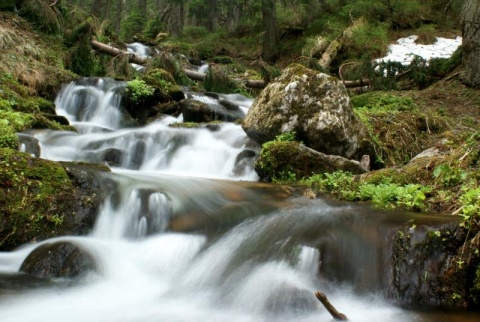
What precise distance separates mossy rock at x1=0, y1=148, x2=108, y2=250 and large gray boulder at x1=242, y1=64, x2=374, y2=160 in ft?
12.6

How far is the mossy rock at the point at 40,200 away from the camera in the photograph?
4871 millimetres

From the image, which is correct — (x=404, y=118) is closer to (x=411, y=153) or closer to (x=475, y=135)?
(x=411, y=153)

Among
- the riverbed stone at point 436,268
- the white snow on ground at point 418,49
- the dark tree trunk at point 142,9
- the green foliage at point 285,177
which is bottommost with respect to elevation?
the riverbed stone at point 436,268

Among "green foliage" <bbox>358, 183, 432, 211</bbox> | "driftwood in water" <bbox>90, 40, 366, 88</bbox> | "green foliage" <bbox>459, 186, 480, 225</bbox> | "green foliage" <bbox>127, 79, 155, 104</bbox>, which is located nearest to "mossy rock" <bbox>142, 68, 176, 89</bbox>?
"green foliage" <bbox>127, 79, 155, 104</bbox>

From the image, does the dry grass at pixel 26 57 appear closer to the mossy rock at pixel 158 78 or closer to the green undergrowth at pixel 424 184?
the mossy rock at pixel 158 78

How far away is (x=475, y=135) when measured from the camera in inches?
234

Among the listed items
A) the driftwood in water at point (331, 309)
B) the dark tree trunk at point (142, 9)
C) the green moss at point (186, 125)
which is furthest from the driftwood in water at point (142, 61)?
the dark tree trunk at point (142, 9)

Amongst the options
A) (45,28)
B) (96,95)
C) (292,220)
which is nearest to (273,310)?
(292,220)

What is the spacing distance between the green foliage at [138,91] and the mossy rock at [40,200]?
5903mm

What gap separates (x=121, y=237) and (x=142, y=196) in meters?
0.64

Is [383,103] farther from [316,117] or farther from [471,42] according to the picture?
[316,117]

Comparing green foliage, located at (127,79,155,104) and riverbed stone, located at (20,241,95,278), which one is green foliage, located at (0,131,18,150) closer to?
riverbed stone, located at (20,241,95,278)

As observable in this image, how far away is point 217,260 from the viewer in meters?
4.72

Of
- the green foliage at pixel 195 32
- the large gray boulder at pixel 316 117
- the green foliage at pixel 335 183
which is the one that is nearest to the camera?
the green foliage at pixel 335 183
